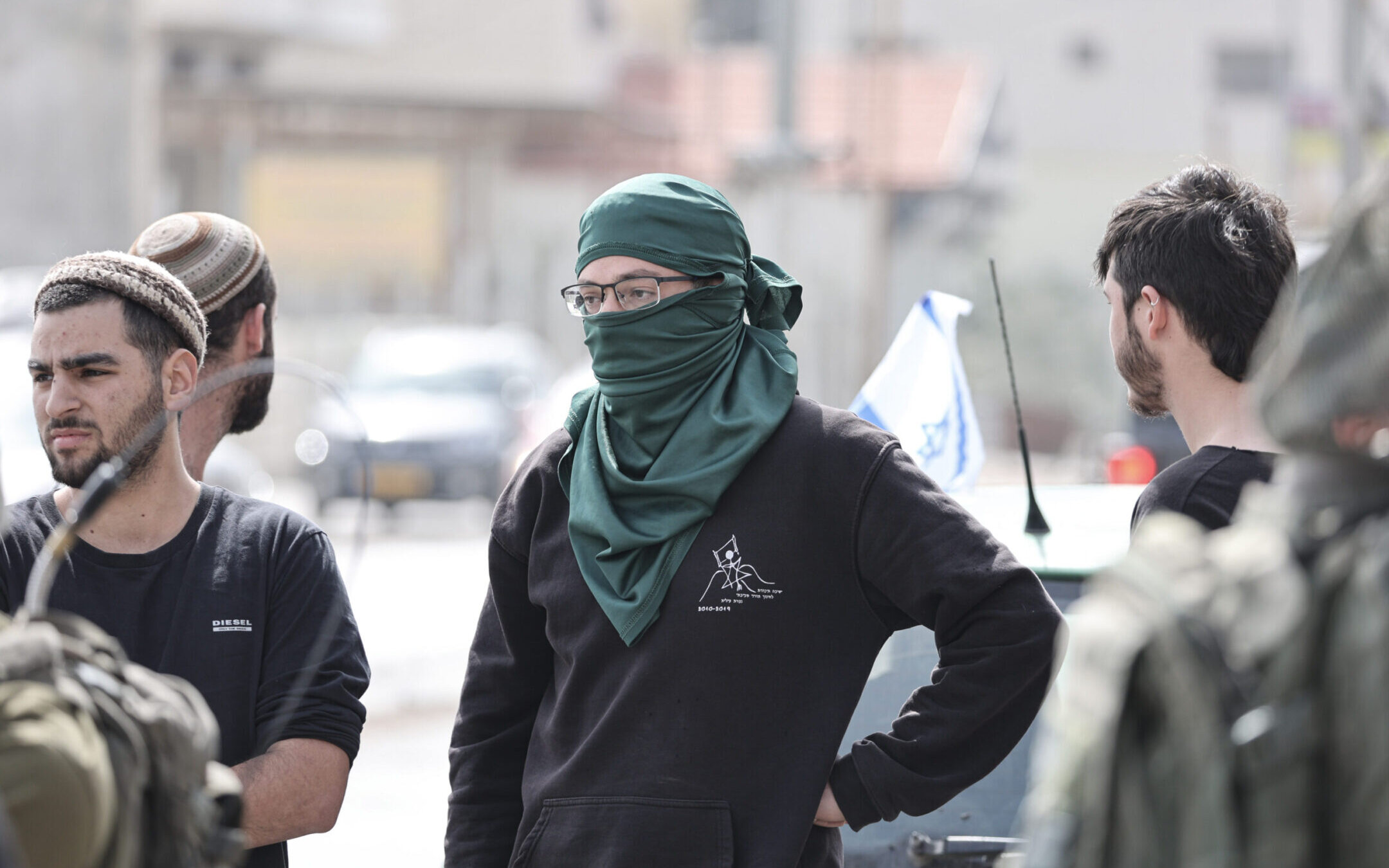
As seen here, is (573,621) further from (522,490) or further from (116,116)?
(116,116)

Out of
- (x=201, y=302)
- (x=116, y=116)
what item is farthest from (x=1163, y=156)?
(x=201, y=302)

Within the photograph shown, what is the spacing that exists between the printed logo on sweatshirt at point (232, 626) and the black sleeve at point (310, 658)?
5 cm

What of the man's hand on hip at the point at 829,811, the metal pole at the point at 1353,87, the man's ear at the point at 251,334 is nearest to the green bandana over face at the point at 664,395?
the man's hand on hip at the point at 829,811

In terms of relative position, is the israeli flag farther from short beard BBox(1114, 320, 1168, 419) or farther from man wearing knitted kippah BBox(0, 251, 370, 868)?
man wearing knitted kippah BBox(0, 251, 370, 868)

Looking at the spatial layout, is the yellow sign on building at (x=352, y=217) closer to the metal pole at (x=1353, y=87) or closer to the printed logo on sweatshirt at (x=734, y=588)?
the metal pole at (x=1353, y=87)

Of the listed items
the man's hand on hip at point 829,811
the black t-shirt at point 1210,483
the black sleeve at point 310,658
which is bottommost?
the man's hand on hip at point 829,811

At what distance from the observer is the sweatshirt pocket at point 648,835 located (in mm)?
2549

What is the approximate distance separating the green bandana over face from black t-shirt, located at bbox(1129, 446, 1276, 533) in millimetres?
623

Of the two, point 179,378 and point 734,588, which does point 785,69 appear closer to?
point 179,378

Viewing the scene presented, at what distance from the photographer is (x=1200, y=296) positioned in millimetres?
2682

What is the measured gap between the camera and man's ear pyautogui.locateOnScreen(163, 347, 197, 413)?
2.71m

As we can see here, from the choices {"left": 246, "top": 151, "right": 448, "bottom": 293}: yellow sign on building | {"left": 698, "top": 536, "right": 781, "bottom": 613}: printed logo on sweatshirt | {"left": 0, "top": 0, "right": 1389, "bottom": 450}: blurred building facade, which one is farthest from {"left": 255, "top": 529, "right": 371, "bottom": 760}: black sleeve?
{"left": 246, "top": 151, "right": 448, "bottom": 293}: yellow sign on building

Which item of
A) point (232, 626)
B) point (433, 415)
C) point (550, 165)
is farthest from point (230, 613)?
point (550, 165)

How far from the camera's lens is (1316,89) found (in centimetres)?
3478
